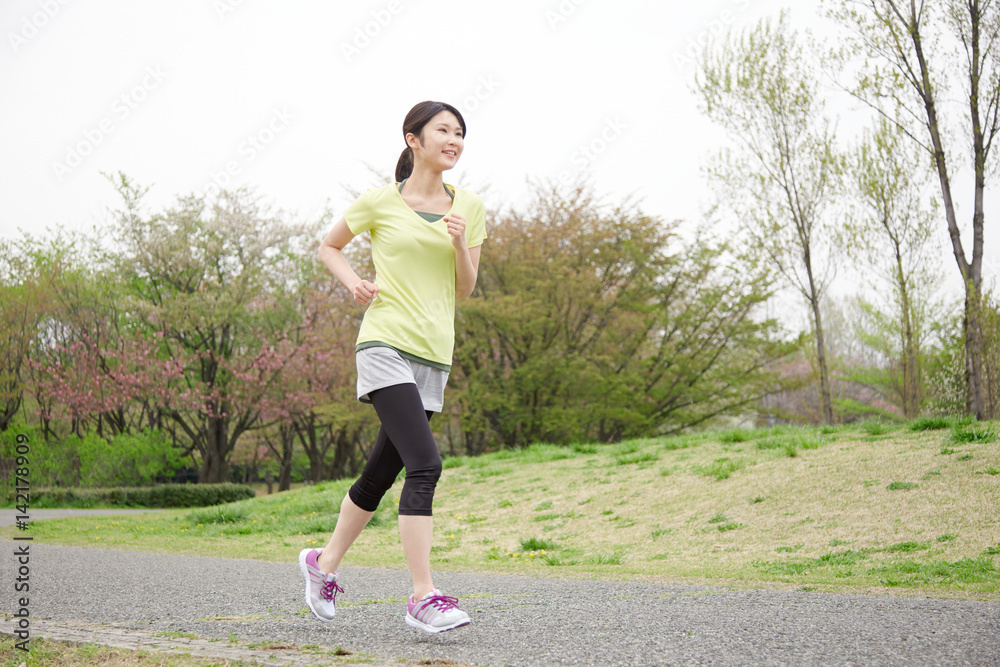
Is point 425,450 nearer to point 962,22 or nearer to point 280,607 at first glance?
point 280,607

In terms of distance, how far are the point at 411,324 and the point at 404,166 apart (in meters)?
0.87

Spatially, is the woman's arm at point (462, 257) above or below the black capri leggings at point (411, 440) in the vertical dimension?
above

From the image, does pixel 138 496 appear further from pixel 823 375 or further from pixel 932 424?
pixel 932 424

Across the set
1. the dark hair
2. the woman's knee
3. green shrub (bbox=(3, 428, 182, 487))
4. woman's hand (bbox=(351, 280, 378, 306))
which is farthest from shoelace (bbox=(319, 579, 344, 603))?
green shrub (bbox=(3, 428, 182, 487))

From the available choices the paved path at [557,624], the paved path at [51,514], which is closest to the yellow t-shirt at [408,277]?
the paved path at [557,624]

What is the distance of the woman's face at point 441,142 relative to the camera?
3.06 metres

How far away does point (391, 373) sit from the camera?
9.14ft

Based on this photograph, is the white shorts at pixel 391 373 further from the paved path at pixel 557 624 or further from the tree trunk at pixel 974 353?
the tree trunk at pixel 974 353

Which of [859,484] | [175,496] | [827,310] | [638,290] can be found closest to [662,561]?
[859,484]

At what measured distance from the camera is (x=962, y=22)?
11.9 m

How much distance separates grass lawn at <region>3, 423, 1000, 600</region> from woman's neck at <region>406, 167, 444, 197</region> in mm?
3065

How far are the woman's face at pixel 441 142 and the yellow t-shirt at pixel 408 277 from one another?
0.17 m

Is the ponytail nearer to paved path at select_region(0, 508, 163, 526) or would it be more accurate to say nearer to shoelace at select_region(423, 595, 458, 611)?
shoelace at select_region(423, 595, 458, 611)

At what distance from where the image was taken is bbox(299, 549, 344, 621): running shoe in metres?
2.83
